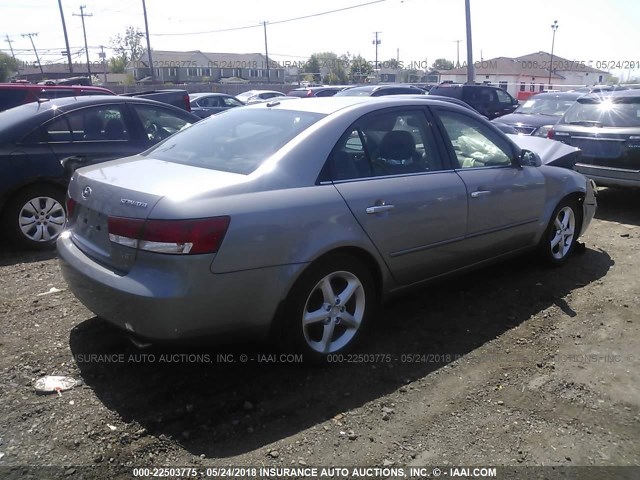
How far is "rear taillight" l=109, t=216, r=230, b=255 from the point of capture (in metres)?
2.85

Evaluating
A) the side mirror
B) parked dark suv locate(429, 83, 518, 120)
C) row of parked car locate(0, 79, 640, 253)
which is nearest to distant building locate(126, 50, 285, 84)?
parked dark suv locate(429, 83, 518, 120)

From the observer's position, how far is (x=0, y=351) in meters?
3.67

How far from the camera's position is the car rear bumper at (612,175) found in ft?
24.0

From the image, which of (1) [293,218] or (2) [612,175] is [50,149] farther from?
(2) [612,175]

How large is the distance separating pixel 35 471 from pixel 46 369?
3.19 ft

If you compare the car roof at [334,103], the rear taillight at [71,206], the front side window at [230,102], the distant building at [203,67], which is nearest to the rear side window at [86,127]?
the rear taillight at [71,206]

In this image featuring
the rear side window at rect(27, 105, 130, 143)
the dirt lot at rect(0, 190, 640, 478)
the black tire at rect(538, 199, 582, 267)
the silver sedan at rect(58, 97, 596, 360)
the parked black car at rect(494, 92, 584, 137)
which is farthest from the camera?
the parked black car at rect(494, 92, 584, 137)

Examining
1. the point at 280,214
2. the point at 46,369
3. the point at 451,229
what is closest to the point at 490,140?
the point at 451,229

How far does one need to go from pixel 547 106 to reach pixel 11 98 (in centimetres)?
1148

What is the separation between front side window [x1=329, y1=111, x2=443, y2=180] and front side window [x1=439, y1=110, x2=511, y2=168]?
0.26 metres

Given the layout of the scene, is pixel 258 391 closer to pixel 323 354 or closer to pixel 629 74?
pixel 323 354

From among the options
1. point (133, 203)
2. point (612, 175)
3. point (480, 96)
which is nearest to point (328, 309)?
point (133, 203)

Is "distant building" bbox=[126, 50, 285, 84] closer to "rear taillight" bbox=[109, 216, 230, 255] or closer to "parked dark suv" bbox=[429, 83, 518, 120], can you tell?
"parked dark suv" bbox=[429, 83, 518, 120]

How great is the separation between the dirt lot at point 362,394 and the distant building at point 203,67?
80028mm
